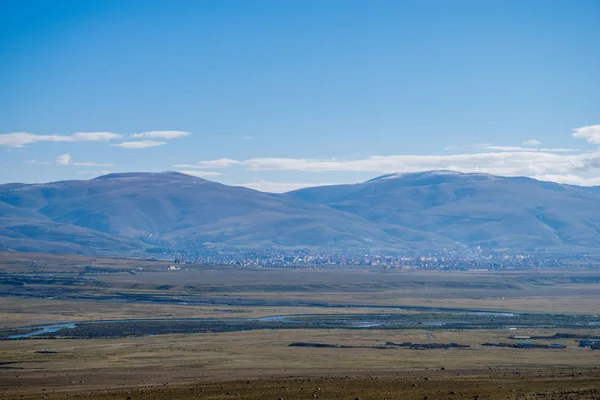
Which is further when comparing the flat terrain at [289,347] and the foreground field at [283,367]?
the flat terrain at [289,347]

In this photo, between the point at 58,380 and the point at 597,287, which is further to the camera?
the point at 597,287

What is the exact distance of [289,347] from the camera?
66.2 meters

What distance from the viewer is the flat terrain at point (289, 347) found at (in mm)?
40594

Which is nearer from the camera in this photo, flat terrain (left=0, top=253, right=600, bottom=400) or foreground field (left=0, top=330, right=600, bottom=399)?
foreground field (left=0, top=330, right=600, bottom=399)

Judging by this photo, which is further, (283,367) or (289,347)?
(289,347)

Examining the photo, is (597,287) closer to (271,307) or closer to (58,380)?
(271,307)

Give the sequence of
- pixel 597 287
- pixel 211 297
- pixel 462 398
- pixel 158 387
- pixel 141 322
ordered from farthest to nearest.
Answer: pixel 597 287 → pixel 211 297 → pixel 141 322 → pixel 158 387 → pixel 462 398

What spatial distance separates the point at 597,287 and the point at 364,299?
169 ft

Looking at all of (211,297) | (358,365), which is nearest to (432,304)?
(211,297)

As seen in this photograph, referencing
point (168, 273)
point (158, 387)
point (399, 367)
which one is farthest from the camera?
point (168, 273)

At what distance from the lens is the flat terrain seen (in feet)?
133

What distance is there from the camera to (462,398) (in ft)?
117

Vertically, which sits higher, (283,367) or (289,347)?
(283,367)

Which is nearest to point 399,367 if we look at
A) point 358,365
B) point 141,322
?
point 358,365
